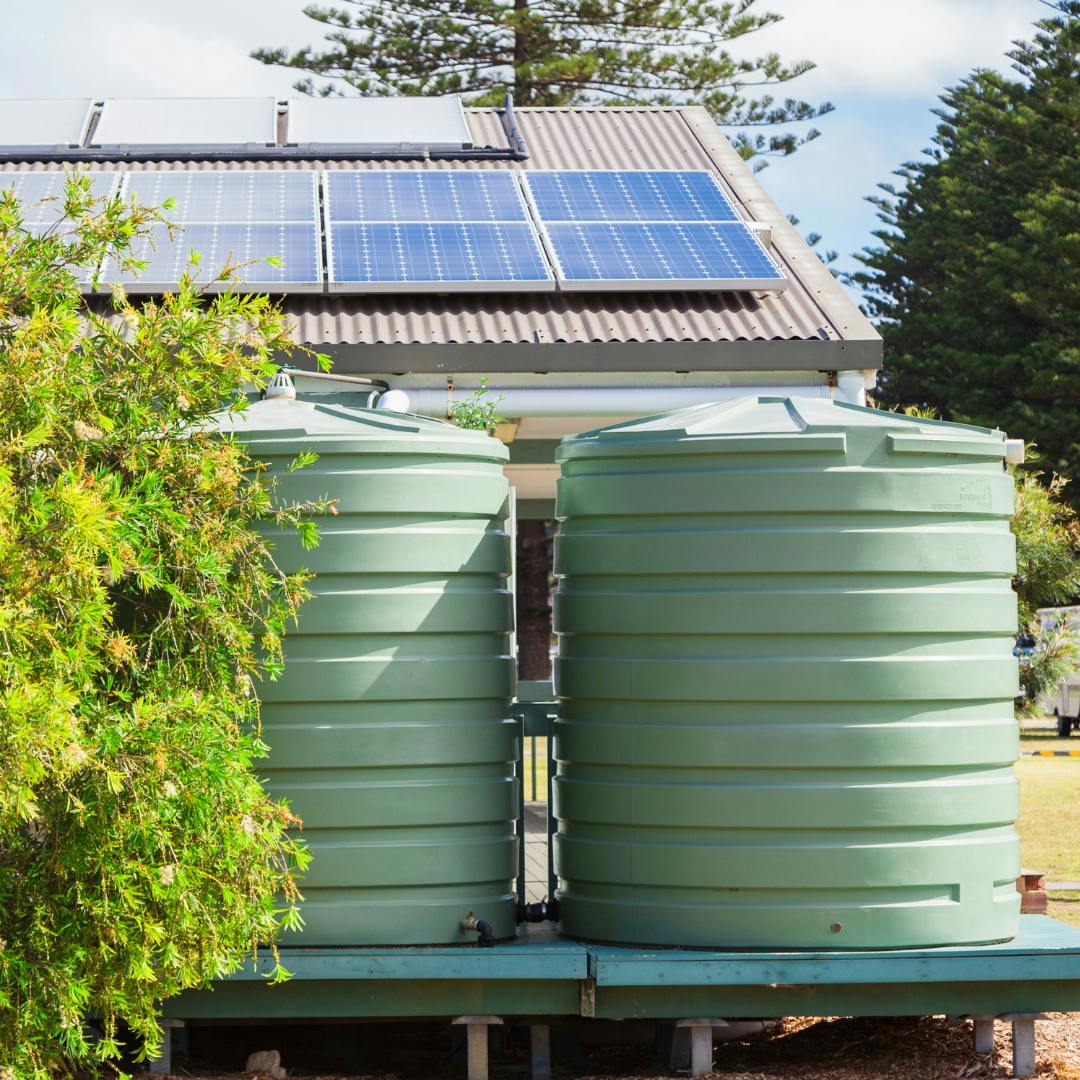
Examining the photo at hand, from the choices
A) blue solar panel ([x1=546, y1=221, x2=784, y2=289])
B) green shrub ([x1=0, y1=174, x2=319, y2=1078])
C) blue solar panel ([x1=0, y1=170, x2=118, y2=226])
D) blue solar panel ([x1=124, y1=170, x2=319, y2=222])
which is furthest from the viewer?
blue solar panel ([x1=124, y1=170, x2=319, y2=222])

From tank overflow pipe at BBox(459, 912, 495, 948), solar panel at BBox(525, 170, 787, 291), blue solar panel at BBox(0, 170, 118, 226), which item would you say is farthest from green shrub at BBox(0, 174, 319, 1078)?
blue solar panel at BBox(0, 170, 118, 226)

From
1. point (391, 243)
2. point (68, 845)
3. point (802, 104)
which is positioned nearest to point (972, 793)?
point (68, 845)

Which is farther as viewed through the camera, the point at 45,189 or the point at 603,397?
the point at 45,189

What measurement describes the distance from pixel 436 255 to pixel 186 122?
13.9ft

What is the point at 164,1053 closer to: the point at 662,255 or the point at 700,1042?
the point at 700,1042

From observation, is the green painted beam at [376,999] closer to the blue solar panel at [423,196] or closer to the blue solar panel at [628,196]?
the blue solar panel at [423,196]

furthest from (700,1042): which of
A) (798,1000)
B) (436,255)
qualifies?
(436,255)

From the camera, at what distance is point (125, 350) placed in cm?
512

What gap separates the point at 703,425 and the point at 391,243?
5.24 m

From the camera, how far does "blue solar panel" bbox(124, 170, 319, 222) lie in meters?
10.8

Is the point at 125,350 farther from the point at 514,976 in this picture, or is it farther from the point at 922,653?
the point at 922,653

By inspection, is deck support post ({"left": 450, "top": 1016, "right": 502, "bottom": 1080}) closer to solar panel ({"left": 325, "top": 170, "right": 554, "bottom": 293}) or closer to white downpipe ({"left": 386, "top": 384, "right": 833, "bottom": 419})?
white downpipe ({"left": 386, "top": 384, "right": 833, "bottom": 419})

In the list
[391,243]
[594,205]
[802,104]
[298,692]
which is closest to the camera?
[298,692]

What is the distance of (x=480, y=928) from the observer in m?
5.56
